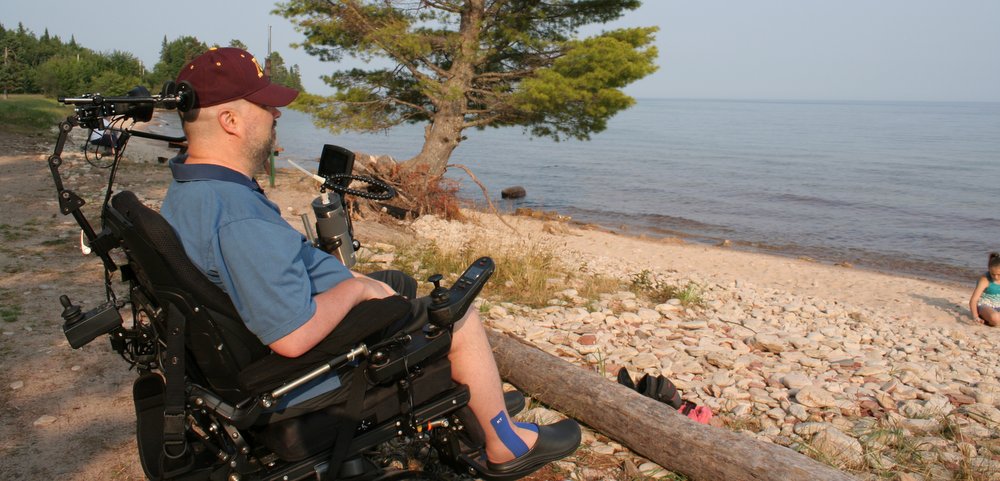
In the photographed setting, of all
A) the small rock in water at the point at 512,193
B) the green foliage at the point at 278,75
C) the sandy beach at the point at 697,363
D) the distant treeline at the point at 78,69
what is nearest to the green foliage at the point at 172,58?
the distant treeline at the point at 78,69

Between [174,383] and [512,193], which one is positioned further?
[512,193]

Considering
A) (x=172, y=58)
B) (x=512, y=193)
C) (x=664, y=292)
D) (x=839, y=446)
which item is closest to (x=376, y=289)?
(x=839, y=446)

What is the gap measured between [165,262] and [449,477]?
5.64 ft

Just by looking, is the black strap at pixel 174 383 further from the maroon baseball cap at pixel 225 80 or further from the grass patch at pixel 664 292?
the grass patch at pixel 664 292

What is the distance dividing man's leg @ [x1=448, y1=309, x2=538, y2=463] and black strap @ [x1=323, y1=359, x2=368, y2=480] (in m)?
0.40

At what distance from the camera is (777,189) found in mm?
24797

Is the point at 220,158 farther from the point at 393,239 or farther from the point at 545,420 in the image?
the point at 393,239

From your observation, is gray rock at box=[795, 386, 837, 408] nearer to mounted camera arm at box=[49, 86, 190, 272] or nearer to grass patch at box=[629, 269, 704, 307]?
grass patch at box=[629, 269, 704, 307]

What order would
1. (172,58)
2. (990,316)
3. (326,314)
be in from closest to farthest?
(326,314) < (990,316) < (172,58)

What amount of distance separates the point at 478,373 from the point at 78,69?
206 feet

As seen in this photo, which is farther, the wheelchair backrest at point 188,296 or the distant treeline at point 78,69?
the distant treeline at point 78,69

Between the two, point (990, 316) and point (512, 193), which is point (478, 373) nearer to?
point (990, 316)

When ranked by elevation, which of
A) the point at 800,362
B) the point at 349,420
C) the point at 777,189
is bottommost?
the point at 777,189

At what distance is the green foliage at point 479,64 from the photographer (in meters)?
12.6
